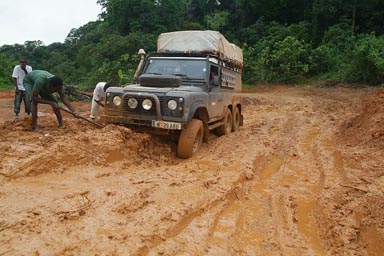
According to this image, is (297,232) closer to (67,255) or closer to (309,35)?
(67,255)

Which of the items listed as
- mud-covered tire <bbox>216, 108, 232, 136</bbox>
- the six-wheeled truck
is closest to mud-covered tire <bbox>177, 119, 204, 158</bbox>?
the six-wheeled truck

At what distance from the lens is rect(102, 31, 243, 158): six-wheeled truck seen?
→ 5824 millimetres

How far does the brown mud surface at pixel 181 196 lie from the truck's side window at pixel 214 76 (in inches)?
50.7

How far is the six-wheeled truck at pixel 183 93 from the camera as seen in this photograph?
5.82 m

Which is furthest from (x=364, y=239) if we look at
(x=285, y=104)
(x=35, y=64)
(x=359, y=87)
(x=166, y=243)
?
(x=35, y=64)

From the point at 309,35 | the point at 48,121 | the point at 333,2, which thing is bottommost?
the point at 48,121

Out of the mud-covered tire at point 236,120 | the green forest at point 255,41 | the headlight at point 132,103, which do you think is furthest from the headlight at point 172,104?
the green forest at point 255,41

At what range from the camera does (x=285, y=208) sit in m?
4.08

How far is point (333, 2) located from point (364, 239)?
→ 3235cm

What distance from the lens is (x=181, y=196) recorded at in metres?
4.01

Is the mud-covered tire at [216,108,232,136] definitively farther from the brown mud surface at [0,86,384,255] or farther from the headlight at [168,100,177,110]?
the headlight at [168,100,177,110]

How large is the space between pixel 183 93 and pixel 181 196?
224 cm

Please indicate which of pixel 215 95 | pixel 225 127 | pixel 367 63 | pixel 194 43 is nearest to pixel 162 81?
pixel 215 95

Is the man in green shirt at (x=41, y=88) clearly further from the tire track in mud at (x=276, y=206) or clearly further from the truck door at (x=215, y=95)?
the tire track in mud at (x=276, y=206)
